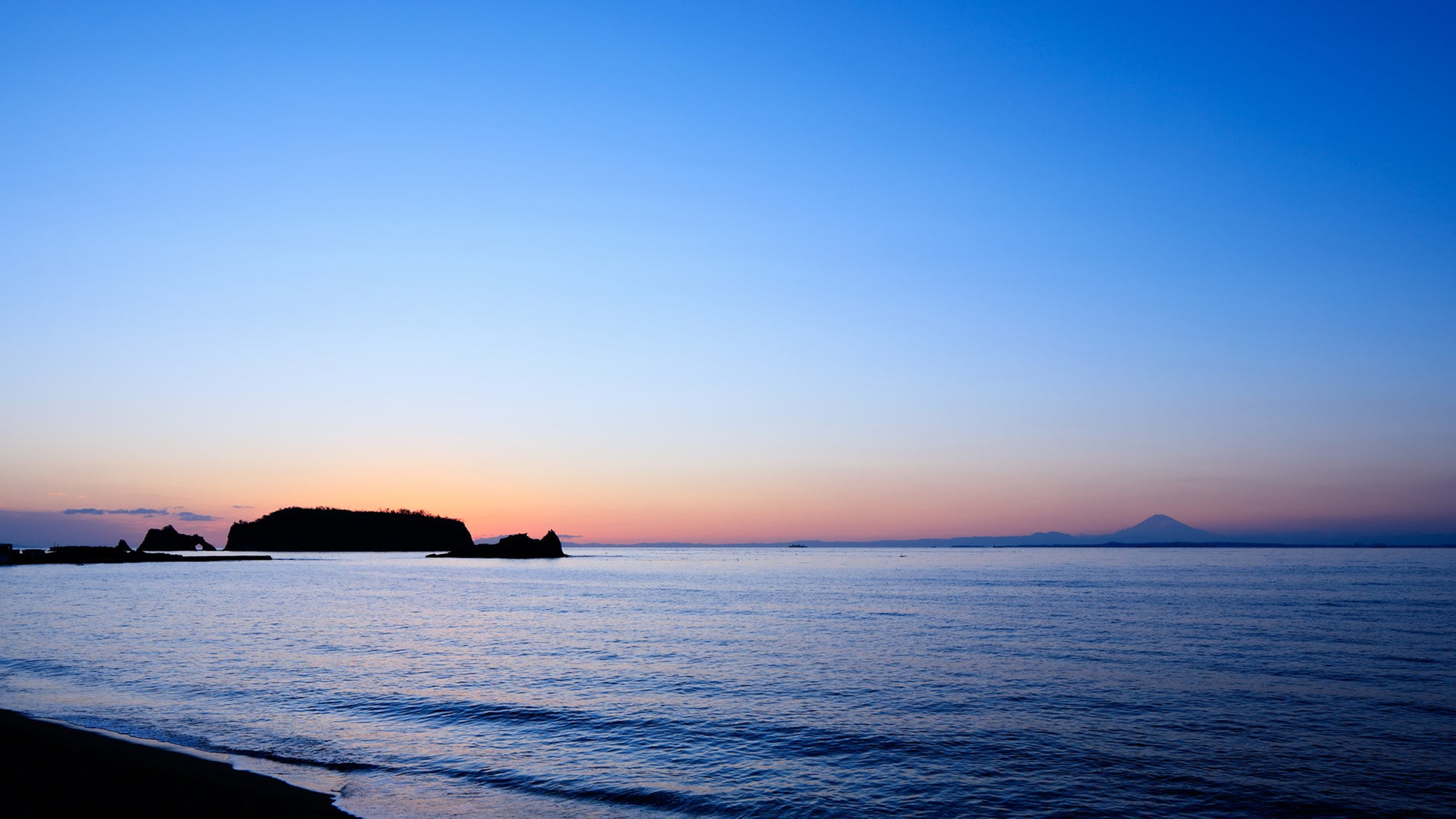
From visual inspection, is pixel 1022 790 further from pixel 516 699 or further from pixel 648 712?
pixel 516 699

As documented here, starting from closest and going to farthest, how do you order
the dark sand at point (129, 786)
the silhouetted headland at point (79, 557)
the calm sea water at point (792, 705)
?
the dark sand at point (129, 786) → the calm sea water at point (792, 705) → the silhouetted headland at point (79, 557)

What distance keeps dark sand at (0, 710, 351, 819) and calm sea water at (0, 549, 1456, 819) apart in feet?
3.81

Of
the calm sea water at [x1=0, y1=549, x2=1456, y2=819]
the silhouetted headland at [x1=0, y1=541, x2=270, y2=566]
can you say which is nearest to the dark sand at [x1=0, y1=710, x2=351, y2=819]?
the calm sea water at [x1=0, y1=549, x2=1456, y2=819]

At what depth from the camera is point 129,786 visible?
52.9ft

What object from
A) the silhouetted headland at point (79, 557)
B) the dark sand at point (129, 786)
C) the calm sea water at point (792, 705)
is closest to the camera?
the dark sand at point (129, 786)

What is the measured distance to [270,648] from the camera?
39.4 metres

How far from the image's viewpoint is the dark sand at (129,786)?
1460 cm

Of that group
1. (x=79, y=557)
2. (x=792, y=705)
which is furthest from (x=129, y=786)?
(x=79, y=557)

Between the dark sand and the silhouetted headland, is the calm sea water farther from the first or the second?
the silhouetted headland

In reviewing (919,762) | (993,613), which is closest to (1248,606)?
(993,613)

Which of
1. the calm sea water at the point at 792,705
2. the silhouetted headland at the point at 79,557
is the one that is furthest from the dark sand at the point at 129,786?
the silhouetted headland at the point at 79,557

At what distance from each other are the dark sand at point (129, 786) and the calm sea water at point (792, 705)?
1.16 metres

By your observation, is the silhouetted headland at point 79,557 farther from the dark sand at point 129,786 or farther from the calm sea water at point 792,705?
the dark sand at point 129,786

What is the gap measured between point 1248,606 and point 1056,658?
35.0 metres
